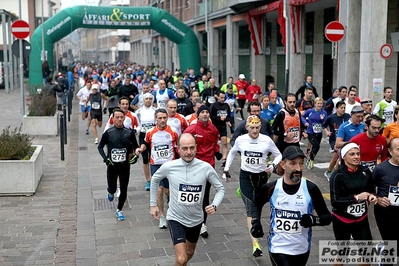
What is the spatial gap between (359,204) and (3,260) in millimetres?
4248

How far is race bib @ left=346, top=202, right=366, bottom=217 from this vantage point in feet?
18.3

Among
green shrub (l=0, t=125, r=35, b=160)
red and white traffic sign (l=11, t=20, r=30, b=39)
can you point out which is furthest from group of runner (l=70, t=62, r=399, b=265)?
red and white traffic sign (l=11, t=20, r=30, b=39)

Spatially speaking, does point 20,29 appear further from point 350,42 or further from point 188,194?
point 188,194

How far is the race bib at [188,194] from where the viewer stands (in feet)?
18.7

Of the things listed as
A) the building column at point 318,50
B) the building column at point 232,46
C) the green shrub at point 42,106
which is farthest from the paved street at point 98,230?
the building column at point 232,46

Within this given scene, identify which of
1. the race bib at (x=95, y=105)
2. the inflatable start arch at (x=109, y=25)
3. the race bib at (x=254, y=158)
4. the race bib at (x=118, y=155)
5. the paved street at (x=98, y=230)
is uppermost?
the inflatable start arch at (x=109, y=25)

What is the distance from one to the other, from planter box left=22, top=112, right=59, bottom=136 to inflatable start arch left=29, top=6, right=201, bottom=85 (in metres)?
11.7

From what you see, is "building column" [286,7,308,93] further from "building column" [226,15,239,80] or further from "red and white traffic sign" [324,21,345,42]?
"building column" [226,15,239,80]

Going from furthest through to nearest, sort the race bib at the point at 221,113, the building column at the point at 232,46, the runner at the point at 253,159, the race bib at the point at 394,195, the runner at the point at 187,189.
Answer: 1. the building column at the point at 232,46
2. the race bib at the point at 221,113
3. the runner at the point at 253,159
4. the race bib at the point at 394,195
5. the runner at the point at 187,189

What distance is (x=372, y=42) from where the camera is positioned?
16.1 meters

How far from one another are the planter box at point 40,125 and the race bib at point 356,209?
13.4 meters

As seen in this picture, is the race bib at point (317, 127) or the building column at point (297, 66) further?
→ the building column at point (297, 66)

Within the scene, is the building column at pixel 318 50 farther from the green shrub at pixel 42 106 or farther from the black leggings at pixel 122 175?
the black leggings at pixel 122 175

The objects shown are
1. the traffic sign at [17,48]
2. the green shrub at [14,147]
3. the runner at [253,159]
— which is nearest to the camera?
the runner at [253,159]
